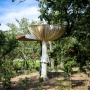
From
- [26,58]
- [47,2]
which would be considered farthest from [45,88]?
[26,58]

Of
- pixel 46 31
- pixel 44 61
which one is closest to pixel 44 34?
pixel 46 31

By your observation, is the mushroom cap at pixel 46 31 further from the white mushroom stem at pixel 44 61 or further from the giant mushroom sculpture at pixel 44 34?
the white mushroom stem at pixel 44 61

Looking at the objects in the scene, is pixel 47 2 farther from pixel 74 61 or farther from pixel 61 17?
pixel 74 61

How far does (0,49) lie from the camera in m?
14.1

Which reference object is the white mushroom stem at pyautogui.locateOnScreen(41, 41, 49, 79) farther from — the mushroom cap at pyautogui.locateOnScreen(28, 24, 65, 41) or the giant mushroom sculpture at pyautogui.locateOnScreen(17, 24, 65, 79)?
the mushroom cap at pyautogui.locateOnScreen(28, 24, 65, 41)

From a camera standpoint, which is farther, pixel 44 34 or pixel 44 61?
pixel 44 61

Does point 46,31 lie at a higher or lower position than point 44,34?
higher

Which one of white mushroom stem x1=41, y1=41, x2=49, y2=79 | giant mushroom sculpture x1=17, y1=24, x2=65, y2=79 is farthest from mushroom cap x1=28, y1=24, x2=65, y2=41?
white mushroom stem x1=41, y1=41, x2=49, y2=79

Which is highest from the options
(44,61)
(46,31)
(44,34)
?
(46,31)

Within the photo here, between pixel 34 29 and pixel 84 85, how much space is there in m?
3.52

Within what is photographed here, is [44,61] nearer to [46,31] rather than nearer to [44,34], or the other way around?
[44,34]

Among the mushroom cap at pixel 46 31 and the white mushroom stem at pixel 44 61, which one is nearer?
the mushroom cap at pixel 46 31

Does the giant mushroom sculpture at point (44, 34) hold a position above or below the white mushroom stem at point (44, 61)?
above

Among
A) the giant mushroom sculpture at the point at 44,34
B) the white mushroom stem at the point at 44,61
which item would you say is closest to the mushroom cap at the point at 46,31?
the giant mushroom sculpture at the point at 44,34
